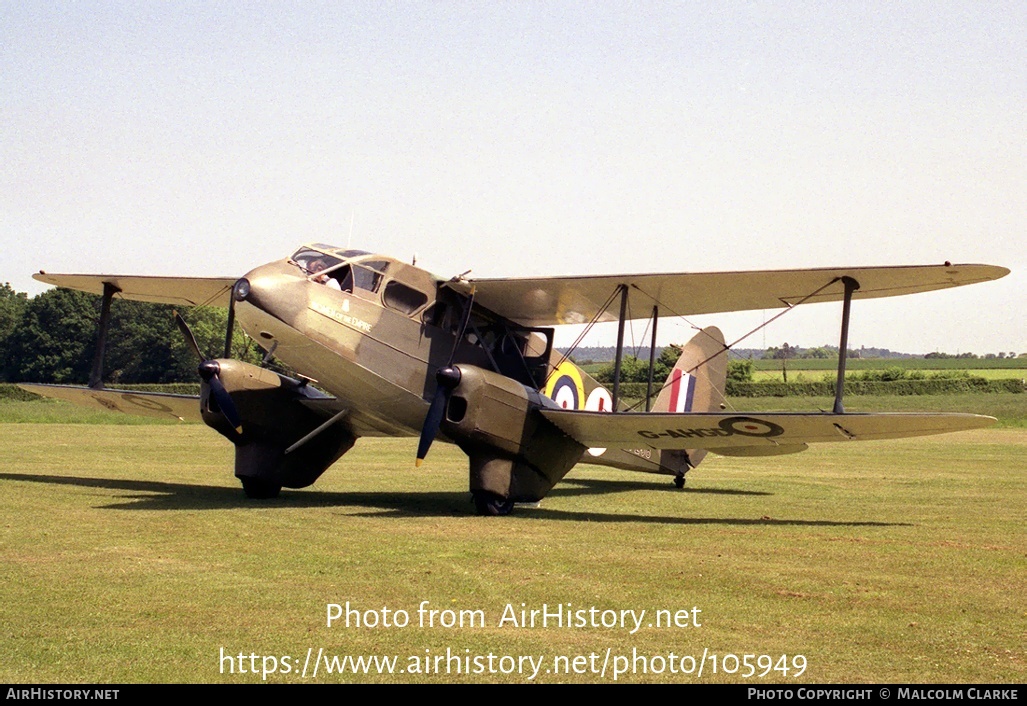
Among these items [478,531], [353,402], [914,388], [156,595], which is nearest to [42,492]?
[353,402]

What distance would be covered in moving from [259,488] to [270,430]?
1.06 meters

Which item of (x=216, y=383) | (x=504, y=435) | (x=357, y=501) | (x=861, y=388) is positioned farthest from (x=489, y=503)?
(x=861, y=388)

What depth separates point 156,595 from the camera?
32.9ft

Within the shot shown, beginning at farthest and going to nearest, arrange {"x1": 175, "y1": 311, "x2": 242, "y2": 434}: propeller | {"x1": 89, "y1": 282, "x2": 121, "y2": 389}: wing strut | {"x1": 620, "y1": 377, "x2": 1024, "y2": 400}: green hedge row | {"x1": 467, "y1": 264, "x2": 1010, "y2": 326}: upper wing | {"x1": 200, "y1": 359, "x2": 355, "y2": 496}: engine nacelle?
{"x1": 620, "y1": 377, "x2": 1024, "y2": 400}: green hedge row < {"x1": 89, "y1": 282, "x2": 121, "y2": 389}: wing strut < {"x1": 200, "y1": 359, "x2": 355, "y2": 496}: engine nacelle < {"x1": 175, "y1": 311, "x2": 242, "y2": 434}: propeller < {"x1": 467, "y1": 264, "x2": 1010, "y2": 326}: upper wing

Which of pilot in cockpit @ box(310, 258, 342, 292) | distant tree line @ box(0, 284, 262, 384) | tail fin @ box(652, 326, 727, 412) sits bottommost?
distant tree line @ box(0, 284, 262, 384)

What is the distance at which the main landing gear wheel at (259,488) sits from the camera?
62.8ft

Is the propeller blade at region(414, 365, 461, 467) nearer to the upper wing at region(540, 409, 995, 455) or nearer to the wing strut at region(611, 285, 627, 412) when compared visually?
the upper wing at region(540, 409, 995, 455)

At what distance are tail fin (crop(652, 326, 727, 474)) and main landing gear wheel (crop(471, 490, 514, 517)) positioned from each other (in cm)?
693

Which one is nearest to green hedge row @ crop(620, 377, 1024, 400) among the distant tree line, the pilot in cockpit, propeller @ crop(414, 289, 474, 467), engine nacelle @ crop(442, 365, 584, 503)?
the distant tree line

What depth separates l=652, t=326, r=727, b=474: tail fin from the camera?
76.8 ft

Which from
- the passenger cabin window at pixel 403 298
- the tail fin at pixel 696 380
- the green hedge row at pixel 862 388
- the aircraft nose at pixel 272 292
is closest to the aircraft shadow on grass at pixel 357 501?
the tail fin at pixel 696 380

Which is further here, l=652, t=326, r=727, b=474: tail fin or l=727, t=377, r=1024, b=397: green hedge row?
l=727, t=377, r=1024, b=397: green hedge row

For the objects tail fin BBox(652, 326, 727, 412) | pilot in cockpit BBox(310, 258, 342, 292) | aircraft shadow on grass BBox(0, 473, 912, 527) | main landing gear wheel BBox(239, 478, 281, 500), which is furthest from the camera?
tail fin BBox(652, 326, 727, 412)
